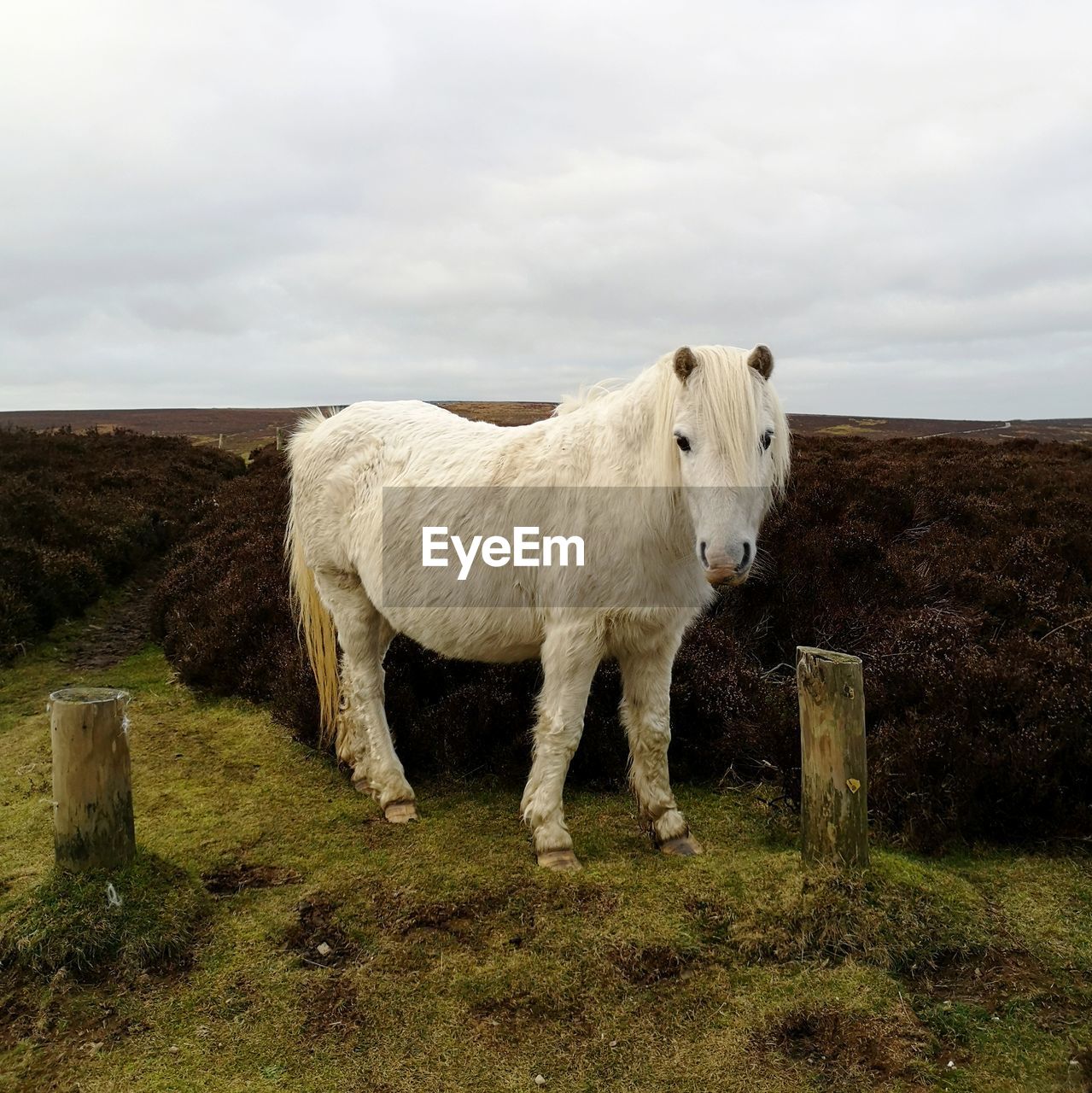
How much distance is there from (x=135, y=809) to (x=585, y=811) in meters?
2.55

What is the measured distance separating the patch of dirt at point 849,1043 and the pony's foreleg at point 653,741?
1104 mm

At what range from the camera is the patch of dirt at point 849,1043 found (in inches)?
92.6

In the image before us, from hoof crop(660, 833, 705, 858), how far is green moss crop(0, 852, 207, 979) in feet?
7.09

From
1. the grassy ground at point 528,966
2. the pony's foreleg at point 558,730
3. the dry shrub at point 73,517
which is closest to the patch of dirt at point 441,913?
the grassy ground at point 528,966

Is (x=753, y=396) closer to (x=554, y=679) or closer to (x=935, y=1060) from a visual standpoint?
(x=554, y=679)

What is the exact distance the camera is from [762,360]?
2.99 metres

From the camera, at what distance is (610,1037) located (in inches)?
98.4

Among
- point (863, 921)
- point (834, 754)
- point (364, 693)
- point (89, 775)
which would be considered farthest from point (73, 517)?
point (863, 921)

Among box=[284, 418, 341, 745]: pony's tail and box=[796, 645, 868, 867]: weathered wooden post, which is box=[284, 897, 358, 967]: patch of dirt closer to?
box=[284, 418, 341, 745]: pony's tail

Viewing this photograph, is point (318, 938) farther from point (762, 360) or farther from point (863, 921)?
point (762, 360)

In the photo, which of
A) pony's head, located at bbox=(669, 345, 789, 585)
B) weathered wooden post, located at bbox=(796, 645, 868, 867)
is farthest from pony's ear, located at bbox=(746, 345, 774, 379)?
weathered wooden post, located at bbox=(796, 645, 868, 867)

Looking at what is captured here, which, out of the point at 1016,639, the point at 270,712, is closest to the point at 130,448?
the point at 270,712

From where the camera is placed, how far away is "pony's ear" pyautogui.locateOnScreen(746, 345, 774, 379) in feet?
9.73

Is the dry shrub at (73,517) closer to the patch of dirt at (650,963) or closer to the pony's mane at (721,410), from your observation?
the patch of dirt at (650,963)
